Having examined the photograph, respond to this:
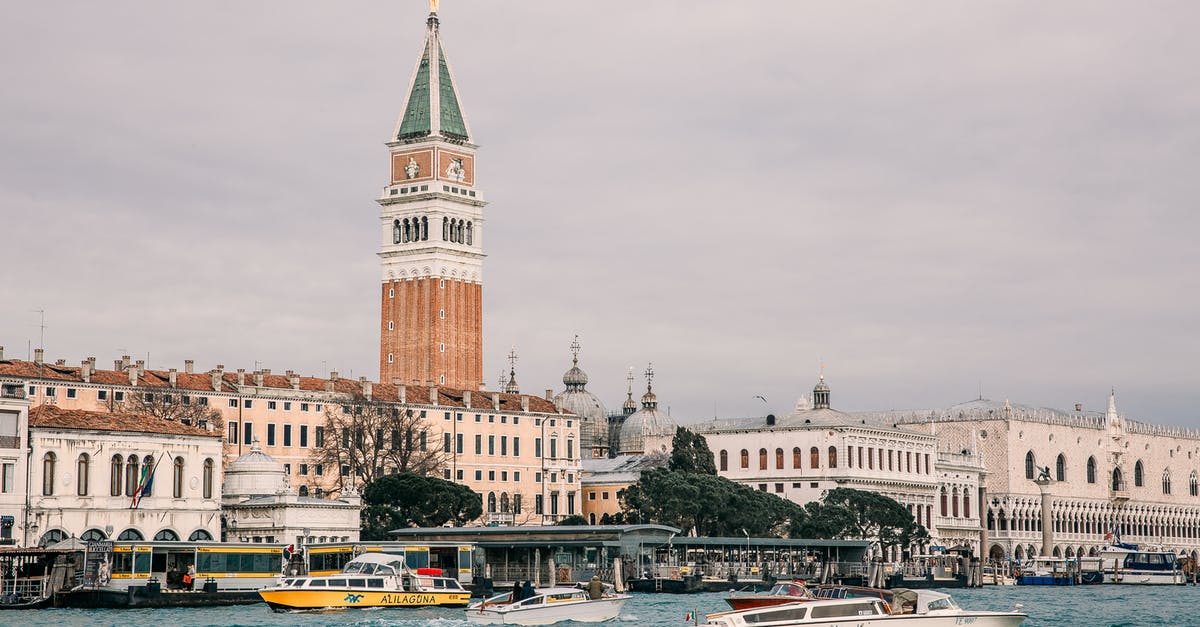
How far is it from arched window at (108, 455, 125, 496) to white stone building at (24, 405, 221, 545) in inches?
1.6

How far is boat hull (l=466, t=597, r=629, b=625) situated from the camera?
192 feet

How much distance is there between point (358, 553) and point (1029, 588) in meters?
42.9

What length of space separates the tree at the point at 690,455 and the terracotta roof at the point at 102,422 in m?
32.9

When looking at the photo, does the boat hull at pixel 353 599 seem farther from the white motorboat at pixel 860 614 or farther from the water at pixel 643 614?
the white motorboat at pixel 860 614

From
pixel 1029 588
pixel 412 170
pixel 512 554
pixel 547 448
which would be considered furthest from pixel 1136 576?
pixel 412 170

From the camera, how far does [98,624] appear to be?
190 ft

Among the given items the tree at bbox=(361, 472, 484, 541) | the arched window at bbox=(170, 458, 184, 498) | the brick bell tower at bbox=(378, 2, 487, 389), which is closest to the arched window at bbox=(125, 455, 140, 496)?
the arched window at bbox=(170, 458, 184, 498)

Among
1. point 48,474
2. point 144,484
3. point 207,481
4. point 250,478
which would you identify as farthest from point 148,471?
point 250,478

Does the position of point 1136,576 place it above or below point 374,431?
below

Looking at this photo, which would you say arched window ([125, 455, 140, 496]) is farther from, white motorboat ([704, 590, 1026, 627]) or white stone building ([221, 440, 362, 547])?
white motorboat ([704, 590, 1026, 627])

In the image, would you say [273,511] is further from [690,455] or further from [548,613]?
[690,455]

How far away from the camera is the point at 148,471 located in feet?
259

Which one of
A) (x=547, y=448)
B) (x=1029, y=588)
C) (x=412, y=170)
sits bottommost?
(x=1029, y=588)

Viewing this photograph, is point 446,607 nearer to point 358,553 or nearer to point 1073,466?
point 358,553
